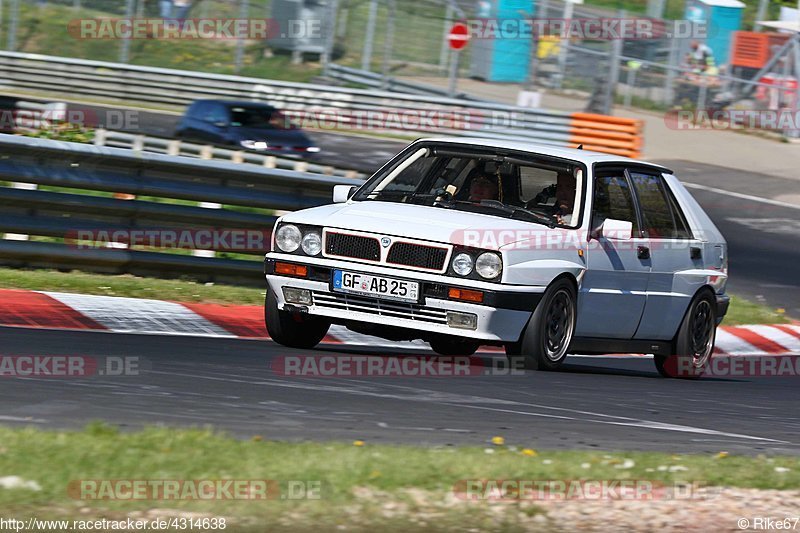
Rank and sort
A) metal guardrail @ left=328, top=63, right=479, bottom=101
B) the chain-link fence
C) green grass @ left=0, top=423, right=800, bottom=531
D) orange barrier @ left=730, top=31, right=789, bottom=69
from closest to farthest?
green grass @ left=0, top=423, right=800, bottom=531
the chain-link fence
metal guardrail @ left=328, top=63, right=479, bottom=101
orange barrier @ left=730, top=31, right=789, bottom=69

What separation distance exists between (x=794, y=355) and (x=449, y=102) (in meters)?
19.1

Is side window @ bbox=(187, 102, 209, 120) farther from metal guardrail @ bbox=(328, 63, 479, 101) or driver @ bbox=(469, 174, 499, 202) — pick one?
driver @ bbox=(469, 174, 499, 202)

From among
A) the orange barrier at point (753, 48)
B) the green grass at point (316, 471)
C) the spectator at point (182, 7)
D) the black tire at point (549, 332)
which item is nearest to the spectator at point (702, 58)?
the orange barrier at point (753, 48)

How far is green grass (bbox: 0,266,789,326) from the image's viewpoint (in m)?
10.7

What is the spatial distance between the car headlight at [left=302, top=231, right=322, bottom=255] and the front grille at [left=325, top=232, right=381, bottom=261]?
6 centimetres

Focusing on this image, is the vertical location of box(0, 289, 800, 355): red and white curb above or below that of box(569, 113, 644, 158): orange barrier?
below

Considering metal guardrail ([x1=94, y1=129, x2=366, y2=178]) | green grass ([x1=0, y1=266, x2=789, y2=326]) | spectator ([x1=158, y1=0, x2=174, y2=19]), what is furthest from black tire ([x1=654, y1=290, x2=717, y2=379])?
spectator ([x1=158, y1=0, x2=174, y2=19])

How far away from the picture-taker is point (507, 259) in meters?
8.02

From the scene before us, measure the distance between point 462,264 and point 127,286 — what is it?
13.1 feet

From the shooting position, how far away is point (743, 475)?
5840mm

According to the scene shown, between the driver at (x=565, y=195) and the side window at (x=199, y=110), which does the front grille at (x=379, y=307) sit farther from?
the side window at (x=199, y=110)

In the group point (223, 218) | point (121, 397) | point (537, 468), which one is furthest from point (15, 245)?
point (537, 468)

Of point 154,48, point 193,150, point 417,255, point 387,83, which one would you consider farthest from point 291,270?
point 154,48

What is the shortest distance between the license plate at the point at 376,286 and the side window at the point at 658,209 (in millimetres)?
2201
